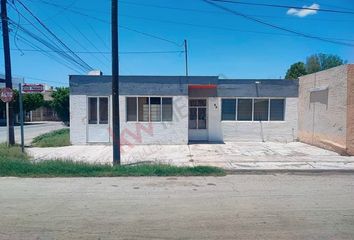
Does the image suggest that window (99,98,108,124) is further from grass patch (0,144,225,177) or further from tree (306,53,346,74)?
tree (306,53,346,74)

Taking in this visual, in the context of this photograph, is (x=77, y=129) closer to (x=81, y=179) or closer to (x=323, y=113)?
(x=81, y=179)

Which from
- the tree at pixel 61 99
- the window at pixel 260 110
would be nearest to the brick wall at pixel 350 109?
the window at pixel 260 110

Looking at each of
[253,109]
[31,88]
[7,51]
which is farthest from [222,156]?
[7,51]

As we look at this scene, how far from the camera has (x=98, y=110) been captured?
17750mm

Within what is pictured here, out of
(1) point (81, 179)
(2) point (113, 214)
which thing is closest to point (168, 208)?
(2) point (113, 214)

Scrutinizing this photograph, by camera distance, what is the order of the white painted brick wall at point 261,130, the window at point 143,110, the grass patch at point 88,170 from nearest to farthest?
the grass patch at point 88,170
the window at point 143,110
the white painted brick wall at point 261,130

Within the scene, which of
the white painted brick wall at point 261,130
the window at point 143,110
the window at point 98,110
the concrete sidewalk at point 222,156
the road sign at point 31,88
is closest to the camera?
the concrete sidewalk at point 222,156

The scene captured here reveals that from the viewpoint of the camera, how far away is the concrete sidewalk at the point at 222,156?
11.7m

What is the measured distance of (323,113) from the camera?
52.7 feet

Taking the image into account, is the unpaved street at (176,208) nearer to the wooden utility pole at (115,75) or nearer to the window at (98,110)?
the wooden utility pole at (115,75)

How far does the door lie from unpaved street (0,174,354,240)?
8.41 metres

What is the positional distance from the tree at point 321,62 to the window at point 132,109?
110ft

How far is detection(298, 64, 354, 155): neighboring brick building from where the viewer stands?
14039 millimetres

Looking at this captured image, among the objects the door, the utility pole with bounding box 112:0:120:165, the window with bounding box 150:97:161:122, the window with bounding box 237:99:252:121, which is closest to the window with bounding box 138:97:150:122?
the window with bounding box 150:97:161:122
